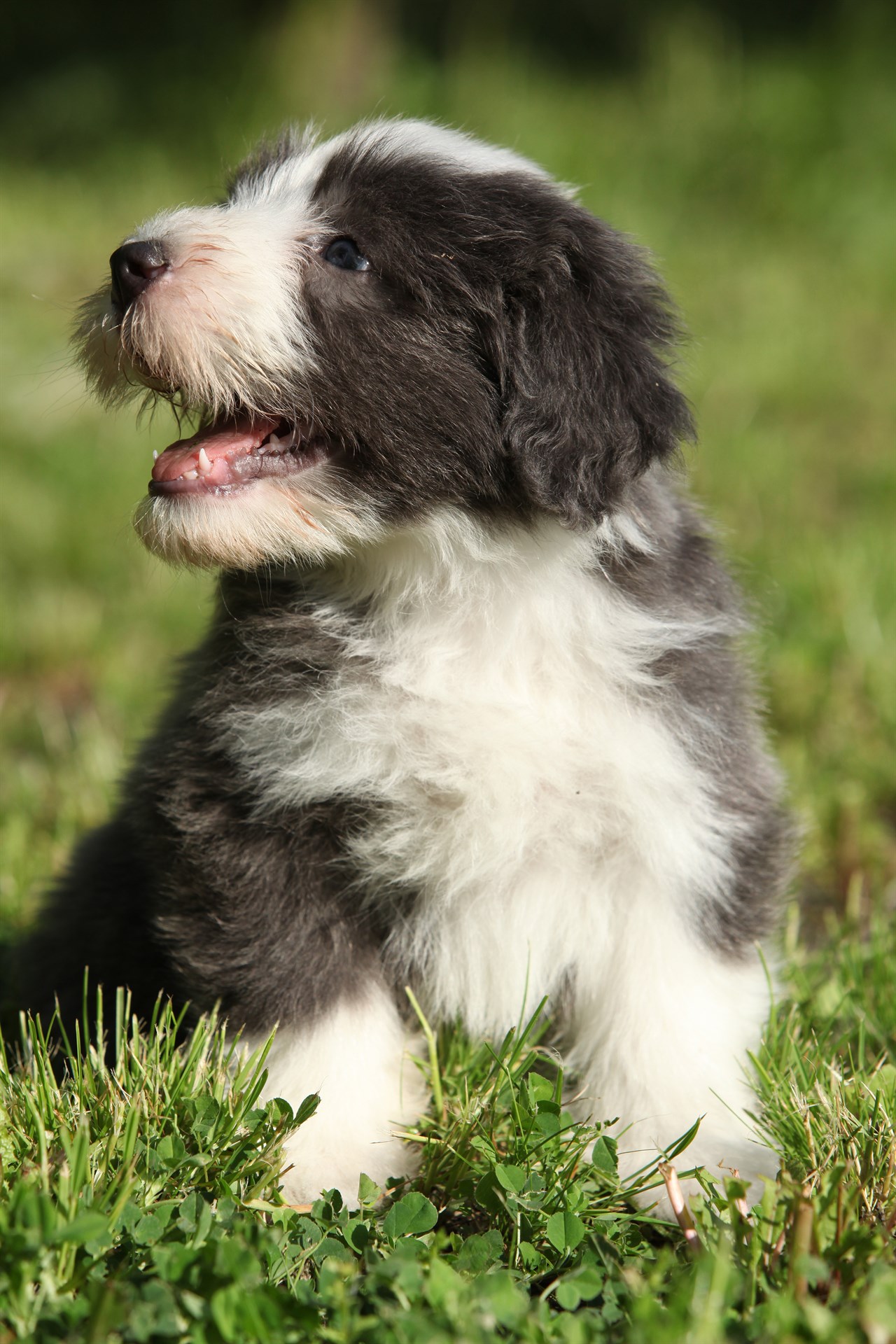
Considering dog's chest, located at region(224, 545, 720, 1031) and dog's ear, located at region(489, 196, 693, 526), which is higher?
dog's ear, located at region(489, 196, 693, 526)

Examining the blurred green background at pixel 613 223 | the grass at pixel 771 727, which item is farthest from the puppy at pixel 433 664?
the blurred green background at pixel 613 223

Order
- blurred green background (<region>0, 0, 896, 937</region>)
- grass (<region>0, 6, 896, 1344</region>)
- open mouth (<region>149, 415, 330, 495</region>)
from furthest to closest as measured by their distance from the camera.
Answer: blurred green background (<region>0, 0, 896, 937</region>) < open mouth (<region>149, 415, 330, 495</region>) < grass (<region>0, 6, 896, 1344</region>)

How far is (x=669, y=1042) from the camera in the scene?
101 inches

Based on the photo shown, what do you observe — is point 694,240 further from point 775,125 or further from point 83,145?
point 83,145

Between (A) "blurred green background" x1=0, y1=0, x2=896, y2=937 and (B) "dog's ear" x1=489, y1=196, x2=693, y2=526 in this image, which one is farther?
(A) "blurred green background" x1=0, y1=0, x2=896, y2=937

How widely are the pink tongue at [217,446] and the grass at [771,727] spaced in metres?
0.26

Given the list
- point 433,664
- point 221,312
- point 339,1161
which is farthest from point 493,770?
point 221,312

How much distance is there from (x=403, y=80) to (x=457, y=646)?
9.47 m

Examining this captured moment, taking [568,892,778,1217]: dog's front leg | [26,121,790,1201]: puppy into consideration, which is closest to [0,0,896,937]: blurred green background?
[26,121,790,1201]: puppy

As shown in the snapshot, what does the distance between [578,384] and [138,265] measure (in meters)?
0.83

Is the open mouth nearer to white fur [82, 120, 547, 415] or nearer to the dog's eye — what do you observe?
white fur [82, 120, 547, 415]

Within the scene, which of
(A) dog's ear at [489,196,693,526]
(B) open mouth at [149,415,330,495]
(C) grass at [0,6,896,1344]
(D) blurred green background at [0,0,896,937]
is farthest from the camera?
(D) blurred green background at [0,0,896,937]

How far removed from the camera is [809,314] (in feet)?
26.6

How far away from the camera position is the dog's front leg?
2516 millimetres
